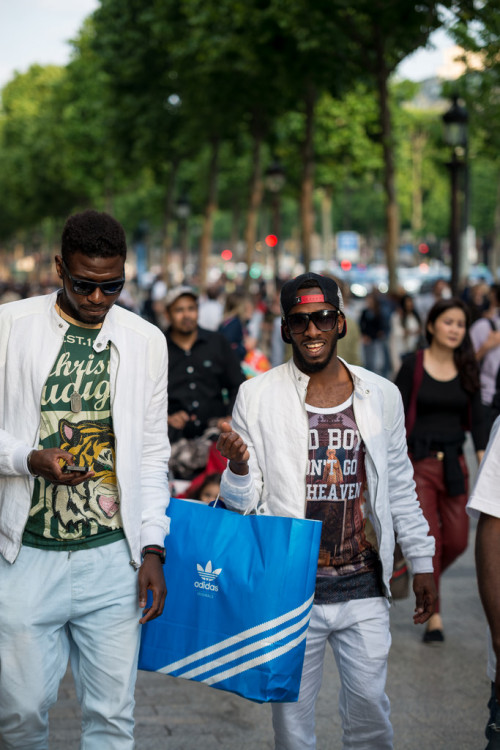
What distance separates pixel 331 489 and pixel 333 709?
2098 mm

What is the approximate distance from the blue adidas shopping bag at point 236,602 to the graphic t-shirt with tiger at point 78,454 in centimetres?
31

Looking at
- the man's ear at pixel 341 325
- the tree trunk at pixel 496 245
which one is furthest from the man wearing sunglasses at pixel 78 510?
the tree trunk at pixel 496 245

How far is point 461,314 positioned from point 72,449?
3.79 m

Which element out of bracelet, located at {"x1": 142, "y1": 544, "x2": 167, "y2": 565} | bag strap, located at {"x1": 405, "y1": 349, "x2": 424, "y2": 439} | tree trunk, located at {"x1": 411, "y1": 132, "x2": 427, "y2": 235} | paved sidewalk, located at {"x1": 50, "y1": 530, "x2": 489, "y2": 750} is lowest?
paved sidewalk, located at {"x1": 50, "y1": 530, "x2": 489, "y2": 750}

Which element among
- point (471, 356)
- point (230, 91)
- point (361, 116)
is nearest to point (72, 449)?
point (471, 356)

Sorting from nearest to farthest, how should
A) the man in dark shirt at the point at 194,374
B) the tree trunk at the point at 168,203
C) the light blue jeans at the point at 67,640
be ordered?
the light blue jeans at the point at 67,640 < the man in dark shirt at the point at 194,374 < the tree trunk at the point at 168,203

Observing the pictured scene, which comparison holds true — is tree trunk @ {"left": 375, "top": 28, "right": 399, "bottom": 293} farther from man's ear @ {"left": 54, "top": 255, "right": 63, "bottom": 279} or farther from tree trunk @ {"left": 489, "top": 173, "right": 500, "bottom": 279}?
tree trunk @ {"left": 489, "top": 173, "right": 500, "bottom": 279}

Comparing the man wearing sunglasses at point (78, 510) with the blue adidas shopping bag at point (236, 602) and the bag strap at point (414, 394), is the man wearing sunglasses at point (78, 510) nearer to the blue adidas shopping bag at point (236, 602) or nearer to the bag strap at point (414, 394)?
the blue adidas shopping bag at point (236, 602)

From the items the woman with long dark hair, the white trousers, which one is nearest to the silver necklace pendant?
the white trousers

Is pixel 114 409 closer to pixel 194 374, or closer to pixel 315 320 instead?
pixel 315 320

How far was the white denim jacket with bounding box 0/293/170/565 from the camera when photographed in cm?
342

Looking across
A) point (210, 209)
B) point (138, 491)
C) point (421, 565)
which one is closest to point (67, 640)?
point (138, 491)

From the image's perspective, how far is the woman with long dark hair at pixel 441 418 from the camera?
6.54 metres

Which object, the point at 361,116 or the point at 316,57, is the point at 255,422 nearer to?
the point at 316,57
